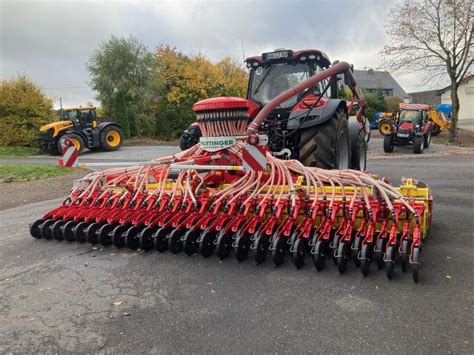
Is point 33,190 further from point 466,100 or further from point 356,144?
point 466,100

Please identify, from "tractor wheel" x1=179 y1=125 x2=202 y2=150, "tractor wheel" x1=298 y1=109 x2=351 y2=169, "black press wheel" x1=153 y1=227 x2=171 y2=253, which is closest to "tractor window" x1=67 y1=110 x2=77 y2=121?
"tractor wheel" x1=179 y1=125 x2=202 y2=150

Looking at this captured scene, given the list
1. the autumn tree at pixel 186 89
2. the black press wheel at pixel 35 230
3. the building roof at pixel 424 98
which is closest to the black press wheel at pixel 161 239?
the black press wheel at pixel 35 230

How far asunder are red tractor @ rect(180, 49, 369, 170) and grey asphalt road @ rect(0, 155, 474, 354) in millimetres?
1580

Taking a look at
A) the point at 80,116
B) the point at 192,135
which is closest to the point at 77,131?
the point at 80,116

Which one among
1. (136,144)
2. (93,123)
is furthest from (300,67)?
(136,144)

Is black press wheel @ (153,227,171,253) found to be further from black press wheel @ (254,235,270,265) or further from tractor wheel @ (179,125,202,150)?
tractor wheel @ (179,125,202,150)

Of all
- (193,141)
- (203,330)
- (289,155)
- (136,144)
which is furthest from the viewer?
(136,144)

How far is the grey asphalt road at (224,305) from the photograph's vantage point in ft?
8.39

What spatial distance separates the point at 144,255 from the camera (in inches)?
162

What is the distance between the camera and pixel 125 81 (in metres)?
24.7

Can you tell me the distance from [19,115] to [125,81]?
6357 mm

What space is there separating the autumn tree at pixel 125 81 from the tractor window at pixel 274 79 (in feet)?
64.0

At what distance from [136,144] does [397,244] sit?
2040cm

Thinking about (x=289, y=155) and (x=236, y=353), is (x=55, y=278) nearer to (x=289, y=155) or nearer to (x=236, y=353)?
(x=236, y=353)
